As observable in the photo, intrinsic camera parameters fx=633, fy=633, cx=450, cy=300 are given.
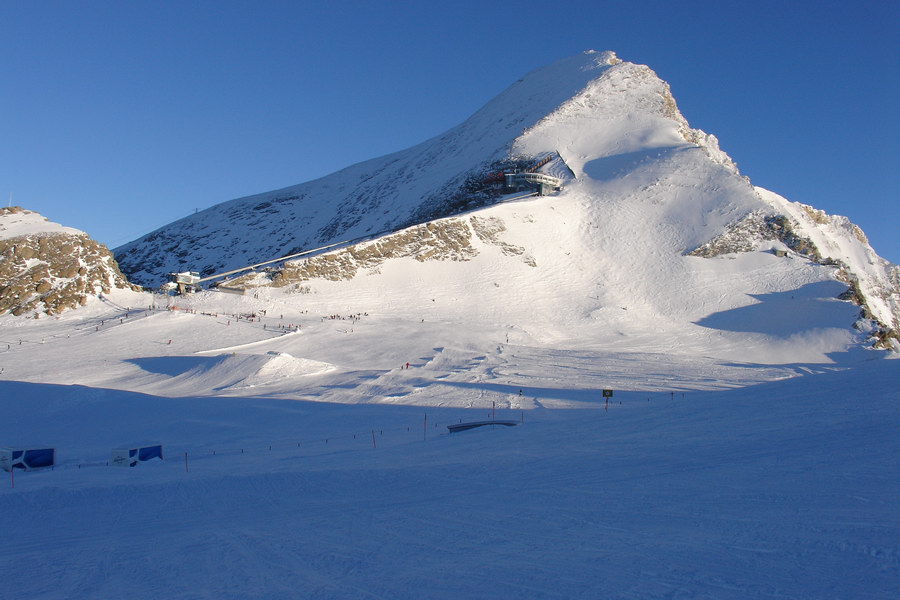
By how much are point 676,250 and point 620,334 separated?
48.8 ft

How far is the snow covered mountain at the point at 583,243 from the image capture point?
4153cm

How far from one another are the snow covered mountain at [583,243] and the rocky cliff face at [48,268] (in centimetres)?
953

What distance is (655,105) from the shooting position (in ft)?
233

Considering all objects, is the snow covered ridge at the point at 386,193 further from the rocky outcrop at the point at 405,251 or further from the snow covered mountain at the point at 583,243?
the rocky outcrop at the point at 405,251

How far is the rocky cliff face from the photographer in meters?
37.9

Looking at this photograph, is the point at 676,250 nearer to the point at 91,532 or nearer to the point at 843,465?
the point at 843,465

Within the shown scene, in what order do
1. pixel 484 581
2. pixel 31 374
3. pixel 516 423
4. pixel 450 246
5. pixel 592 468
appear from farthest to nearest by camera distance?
pixel 450 246, pixel 31 374, pixel 516 423, pixel 592 468, pixel 484 581

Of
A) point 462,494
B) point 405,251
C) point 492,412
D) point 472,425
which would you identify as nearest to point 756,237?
point 405,251

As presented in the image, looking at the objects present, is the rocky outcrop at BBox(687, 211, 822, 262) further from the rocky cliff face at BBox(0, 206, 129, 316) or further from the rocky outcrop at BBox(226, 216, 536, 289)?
the rocky cliff face at BBox(0, 206, 129, 316)


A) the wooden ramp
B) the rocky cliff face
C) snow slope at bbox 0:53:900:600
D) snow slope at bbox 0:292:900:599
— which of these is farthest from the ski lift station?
the wooden ramp

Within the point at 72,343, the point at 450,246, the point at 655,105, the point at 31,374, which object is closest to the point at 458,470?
the point at 31,374

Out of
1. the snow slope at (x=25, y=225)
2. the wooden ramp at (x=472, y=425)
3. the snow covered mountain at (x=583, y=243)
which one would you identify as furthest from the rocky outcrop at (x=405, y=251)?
the wooden ramp at (x=472, y=425)

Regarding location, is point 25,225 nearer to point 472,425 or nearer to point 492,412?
point 492,412

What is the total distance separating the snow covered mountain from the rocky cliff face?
31.3ft
